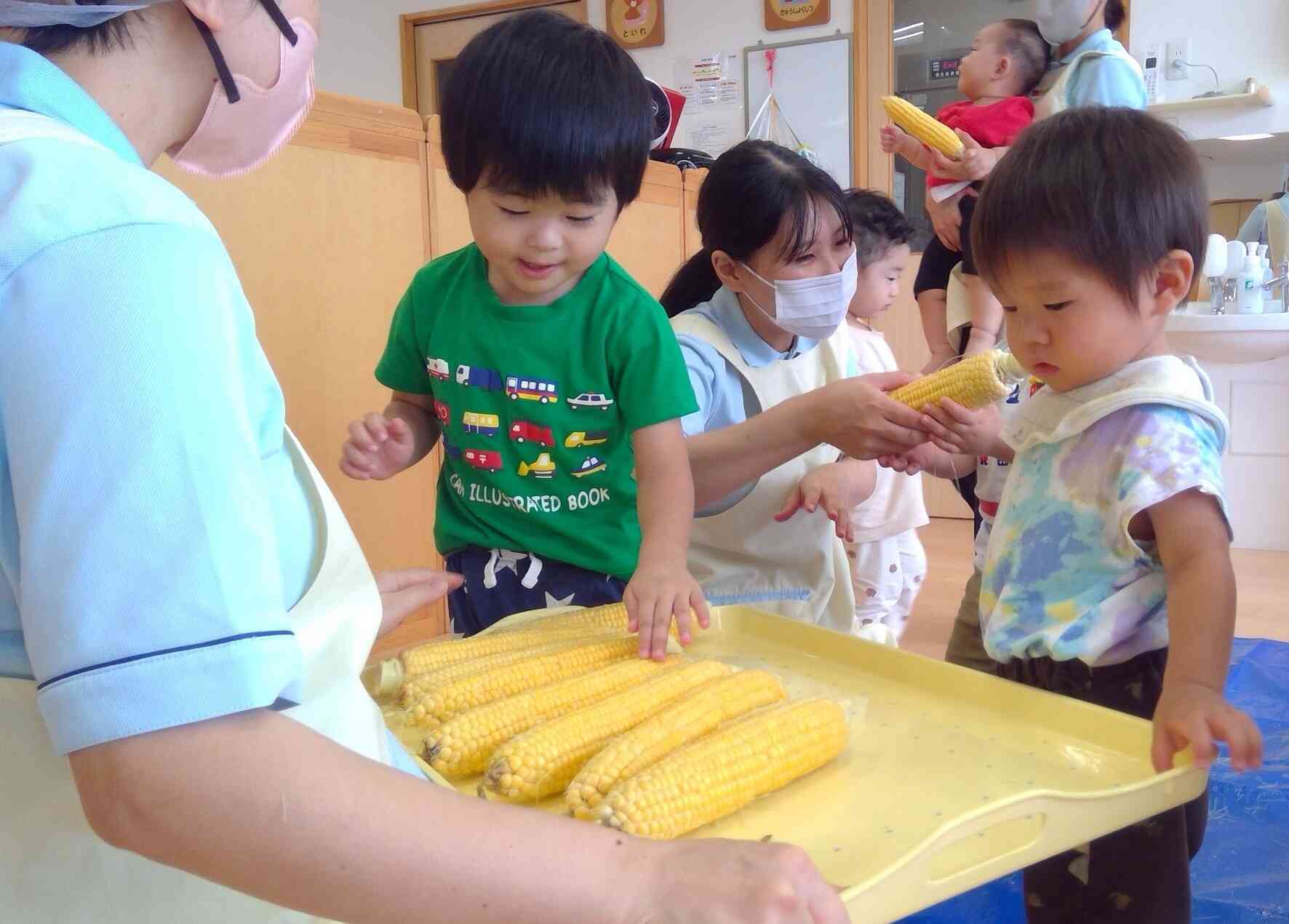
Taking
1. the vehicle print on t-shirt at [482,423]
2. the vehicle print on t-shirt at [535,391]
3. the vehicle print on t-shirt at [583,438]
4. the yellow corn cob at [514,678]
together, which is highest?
the vehicle print on t-shirt at [535,391]

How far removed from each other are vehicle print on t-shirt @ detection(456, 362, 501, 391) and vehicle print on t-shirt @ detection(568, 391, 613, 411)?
11cm

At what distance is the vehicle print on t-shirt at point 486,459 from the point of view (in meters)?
1.38

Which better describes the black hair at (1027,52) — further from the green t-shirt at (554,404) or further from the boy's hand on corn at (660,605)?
the boy's hand on corn at (660,605)

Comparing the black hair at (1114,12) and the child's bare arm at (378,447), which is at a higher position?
the black hair at (1114,12)

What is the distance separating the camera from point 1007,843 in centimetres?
78

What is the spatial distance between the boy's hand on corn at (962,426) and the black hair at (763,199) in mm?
486

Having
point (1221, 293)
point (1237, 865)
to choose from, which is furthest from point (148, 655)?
point (1221, 293)

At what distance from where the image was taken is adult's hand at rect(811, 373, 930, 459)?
1430mm

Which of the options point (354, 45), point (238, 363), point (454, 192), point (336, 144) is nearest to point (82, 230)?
point (238, 363)

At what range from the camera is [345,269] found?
2604 mm

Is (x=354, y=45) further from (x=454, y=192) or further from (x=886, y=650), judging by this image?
(x=886, y=650)

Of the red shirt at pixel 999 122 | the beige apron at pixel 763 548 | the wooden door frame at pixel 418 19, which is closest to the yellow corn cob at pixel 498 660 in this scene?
the beige apron at pixel 763 548

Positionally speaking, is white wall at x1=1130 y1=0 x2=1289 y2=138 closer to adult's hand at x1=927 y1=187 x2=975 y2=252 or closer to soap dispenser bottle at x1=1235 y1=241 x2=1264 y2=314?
soap dispenser bottle at x1=1235 y1=241 x2=1264 y2=314

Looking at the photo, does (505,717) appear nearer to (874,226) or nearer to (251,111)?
(251,111)
